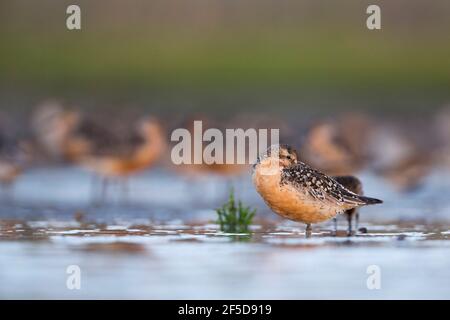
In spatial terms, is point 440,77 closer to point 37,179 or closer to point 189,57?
point 189,57

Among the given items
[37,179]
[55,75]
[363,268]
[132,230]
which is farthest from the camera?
[55,75]

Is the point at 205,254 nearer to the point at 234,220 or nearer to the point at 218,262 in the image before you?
the point at 218,262

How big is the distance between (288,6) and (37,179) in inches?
398

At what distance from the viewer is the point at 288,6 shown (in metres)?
26.5

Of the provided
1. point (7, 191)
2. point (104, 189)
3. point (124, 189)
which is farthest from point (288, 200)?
point (7, 191)

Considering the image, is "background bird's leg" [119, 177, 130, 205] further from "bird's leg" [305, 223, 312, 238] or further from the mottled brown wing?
the mottled brown wing

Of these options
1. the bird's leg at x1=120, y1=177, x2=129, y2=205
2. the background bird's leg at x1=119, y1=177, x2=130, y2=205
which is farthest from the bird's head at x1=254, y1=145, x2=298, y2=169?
the bird's leg at x1=120, y1=177, x2=129, y2=205

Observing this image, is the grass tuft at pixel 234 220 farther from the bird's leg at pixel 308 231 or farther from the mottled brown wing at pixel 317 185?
the mottled brown wing at pixel 317 185

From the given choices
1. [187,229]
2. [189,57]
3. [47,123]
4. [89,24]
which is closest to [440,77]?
[189,57]

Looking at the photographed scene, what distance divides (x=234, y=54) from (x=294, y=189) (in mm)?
15221

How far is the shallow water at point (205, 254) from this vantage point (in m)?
8.40

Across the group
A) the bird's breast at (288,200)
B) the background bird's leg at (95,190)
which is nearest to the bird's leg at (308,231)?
the bird's breast at (288,200)

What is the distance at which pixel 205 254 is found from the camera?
32.3 ft

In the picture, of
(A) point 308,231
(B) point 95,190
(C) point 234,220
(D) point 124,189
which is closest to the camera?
(A) point 308,231
